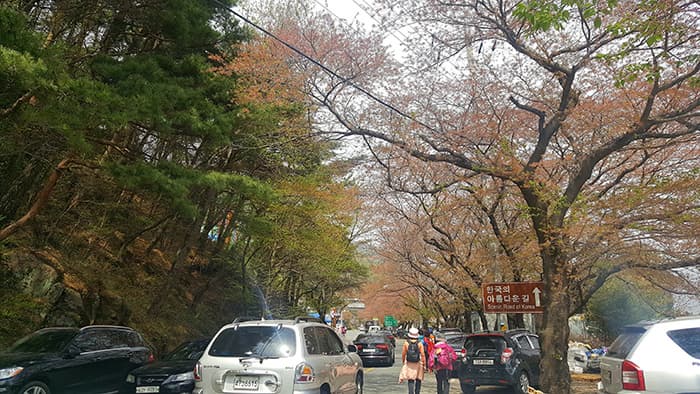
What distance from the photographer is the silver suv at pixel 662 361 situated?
6.02 metres

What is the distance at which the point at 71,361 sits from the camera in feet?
32.7

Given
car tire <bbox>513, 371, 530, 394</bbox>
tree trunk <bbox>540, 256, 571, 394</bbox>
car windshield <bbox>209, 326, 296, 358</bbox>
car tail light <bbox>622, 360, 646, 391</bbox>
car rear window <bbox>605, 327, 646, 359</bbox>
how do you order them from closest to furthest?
car tail light <bbox>622, 360, 646, 391</bbox>, car rear window <bbox>605, 327, 646, 359</bbox>, car windshield <bbox>209, 326, 296, 358</bbox>, tree trunk <bbox>540, 256, 571, 394</bbox>, car tire <bbox>513, 371, 530, 394</bbox>

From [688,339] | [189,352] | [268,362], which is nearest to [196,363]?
[268,362]

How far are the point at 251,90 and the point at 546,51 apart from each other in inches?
263

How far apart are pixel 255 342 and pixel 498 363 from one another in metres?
8.28

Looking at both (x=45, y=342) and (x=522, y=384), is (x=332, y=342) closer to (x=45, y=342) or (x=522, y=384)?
(x=45, y=342)

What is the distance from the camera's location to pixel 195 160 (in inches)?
698

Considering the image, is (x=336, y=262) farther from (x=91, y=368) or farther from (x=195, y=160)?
(x=91, y=368)

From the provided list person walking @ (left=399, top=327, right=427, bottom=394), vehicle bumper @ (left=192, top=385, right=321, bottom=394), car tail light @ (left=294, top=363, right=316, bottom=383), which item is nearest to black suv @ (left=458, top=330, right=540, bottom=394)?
person walking @ (left=399, top=327, right=427, bottom=394)

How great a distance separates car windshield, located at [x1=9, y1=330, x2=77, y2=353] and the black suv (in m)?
9.59

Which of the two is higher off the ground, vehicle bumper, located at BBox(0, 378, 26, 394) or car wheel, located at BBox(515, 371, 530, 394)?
car wheel, located at BBox(515, 371, 530, 394)

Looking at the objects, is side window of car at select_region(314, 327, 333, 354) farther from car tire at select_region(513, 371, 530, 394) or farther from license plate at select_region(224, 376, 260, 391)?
car tire at select_region(513, 371, 530, 394)

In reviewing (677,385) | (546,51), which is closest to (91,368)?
(677,385)

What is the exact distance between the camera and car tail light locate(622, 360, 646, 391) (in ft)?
20.2
